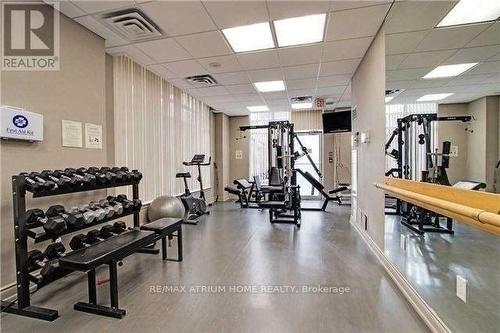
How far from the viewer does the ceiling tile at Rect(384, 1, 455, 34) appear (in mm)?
2508

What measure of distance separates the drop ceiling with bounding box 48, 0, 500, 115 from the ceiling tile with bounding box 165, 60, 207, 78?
0.03 meters

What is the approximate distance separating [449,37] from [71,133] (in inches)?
170

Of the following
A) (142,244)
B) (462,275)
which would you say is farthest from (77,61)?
(462,275)

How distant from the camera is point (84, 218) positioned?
2.47 m

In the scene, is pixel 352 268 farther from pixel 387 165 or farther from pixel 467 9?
pixel 467 9

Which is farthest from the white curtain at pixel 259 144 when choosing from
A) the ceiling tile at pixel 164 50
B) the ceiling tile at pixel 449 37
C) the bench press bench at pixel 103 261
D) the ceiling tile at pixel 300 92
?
the bench press bench at pixel 103 261

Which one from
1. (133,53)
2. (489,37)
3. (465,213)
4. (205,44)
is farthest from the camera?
(133,53)

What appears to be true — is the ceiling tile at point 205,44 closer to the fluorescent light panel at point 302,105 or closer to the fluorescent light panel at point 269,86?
the fluorescent light panel at point 269,86

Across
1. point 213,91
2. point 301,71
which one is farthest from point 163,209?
point 301,71

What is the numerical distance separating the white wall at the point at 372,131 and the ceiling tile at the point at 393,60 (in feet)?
0.18

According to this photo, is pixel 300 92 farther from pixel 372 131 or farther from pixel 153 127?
pixel 153 127

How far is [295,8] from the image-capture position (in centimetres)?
267

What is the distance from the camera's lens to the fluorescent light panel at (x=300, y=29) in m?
2.91

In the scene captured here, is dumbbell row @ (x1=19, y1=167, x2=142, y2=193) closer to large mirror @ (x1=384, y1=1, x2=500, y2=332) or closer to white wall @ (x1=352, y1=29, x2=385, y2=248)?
white wall @ (x1=352, y1=29, x2=385, y2=248)
